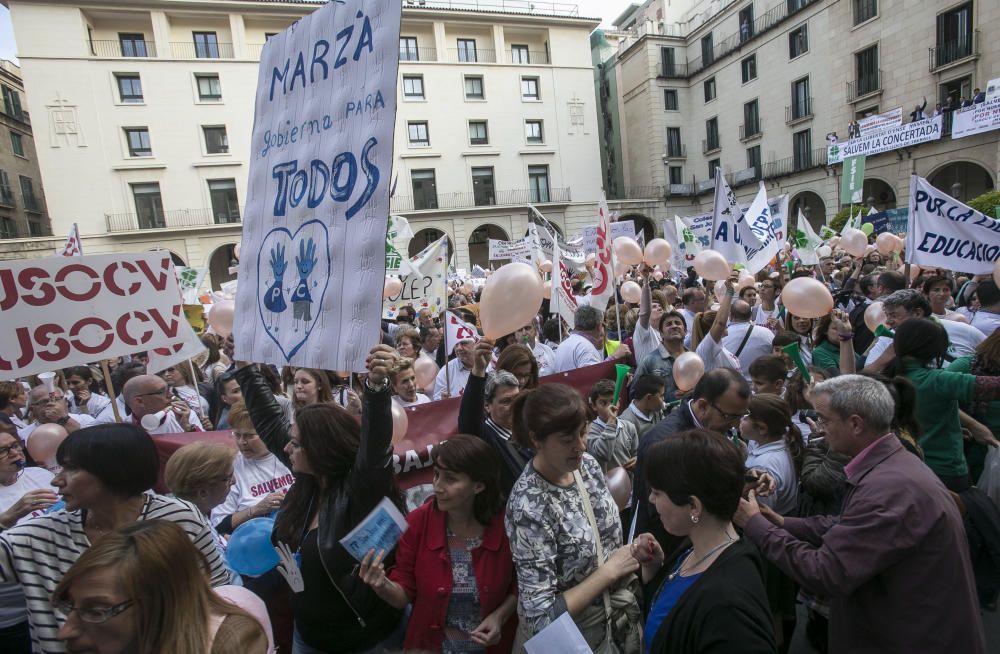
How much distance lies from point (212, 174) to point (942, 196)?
30.8 m

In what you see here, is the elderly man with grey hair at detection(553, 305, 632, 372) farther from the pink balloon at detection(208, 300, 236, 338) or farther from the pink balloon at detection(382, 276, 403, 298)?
the pink balloon at detection(382, 276, 403, 298)

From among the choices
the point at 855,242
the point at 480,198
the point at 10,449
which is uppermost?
the point at 480,198

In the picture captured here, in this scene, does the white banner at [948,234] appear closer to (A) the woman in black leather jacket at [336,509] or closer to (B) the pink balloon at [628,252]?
(B) the pink balloon at [628,252]

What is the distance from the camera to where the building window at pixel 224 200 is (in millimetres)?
28828

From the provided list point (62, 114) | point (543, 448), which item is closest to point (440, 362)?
point (543, 448)

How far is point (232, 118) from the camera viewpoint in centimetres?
2888

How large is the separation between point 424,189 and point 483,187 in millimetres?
3538

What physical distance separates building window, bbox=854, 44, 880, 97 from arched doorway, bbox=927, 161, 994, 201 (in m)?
4.62

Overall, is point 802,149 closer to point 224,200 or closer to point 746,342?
point 746,342

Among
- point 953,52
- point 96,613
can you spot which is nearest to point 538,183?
point 953,52

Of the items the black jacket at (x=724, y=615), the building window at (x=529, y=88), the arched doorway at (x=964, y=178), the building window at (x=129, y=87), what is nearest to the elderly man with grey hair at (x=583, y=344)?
the black jacket at (x=724, y=615)

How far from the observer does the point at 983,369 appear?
11.3 feet

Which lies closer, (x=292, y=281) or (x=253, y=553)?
(x=253, y=553)

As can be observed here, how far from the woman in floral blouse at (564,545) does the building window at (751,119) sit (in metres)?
34.8
